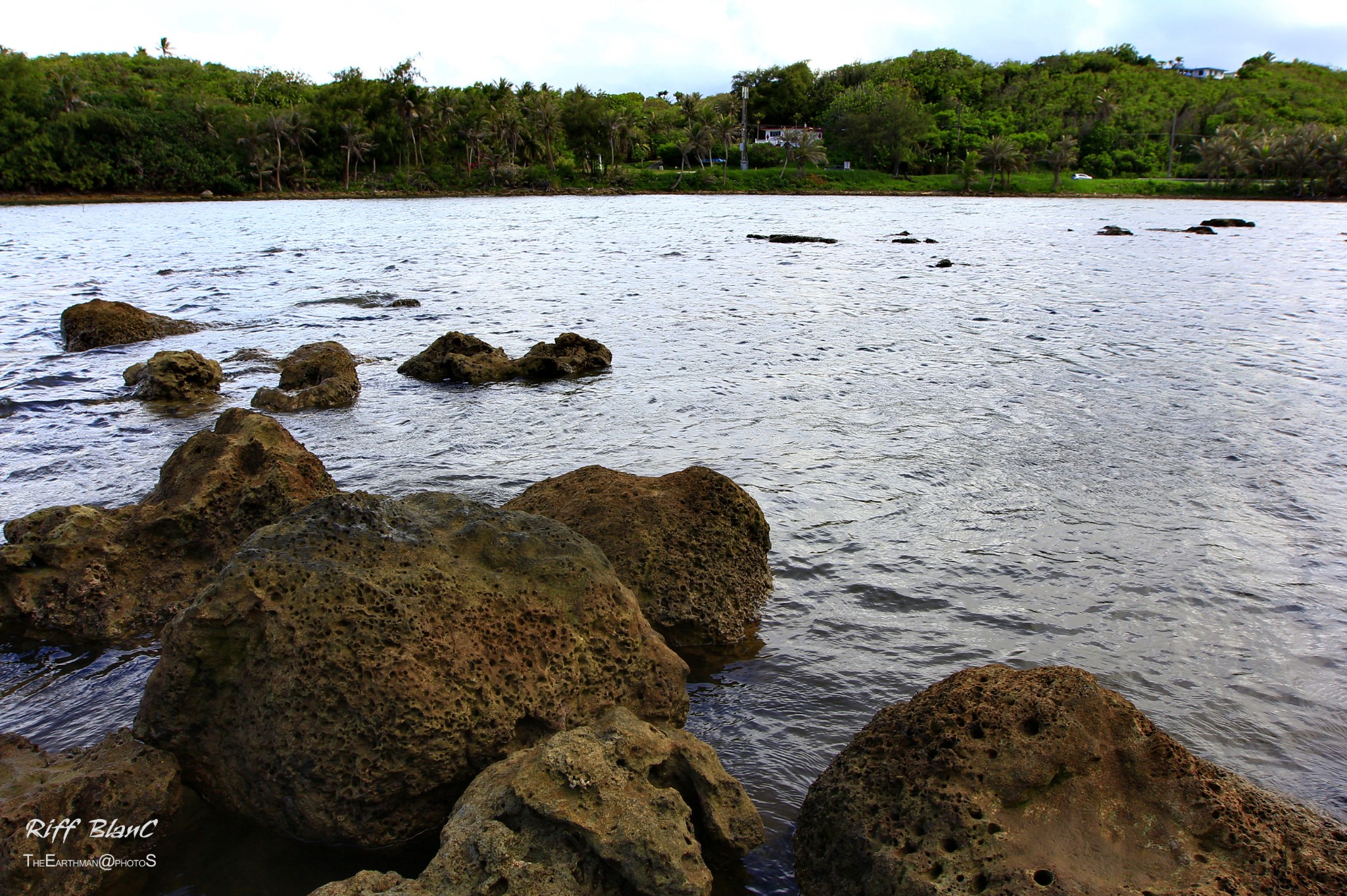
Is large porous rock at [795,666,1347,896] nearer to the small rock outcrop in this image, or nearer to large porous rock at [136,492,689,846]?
large porous rock at [136,492,689,846]

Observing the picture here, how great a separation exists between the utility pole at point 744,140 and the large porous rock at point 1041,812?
106 m

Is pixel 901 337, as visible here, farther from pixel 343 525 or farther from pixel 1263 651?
pixel 343 525

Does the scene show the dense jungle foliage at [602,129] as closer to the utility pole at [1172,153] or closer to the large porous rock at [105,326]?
the utility pole at [1172,153]

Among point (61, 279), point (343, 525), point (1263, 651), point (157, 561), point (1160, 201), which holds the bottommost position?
point (1263, 651)

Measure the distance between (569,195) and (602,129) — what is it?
15937 millimetres

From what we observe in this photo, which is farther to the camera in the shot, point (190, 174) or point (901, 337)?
point (190, 174)

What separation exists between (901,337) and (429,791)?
1493cm

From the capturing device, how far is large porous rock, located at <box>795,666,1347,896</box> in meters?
3.06

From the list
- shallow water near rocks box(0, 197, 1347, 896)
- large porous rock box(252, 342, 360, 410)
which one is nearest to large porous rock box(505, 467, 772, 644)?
shallow water near rocks box(0, 197, 1347, 896)

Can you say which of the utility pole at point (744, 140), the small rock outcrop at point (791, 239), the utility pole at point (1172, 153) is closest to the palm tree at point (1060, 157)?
the utility pole at point (1172, 153)

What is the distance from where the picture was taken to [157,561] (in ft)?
19.1

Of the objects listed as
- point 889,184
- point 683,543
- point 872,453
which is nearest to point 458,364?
point 872,453

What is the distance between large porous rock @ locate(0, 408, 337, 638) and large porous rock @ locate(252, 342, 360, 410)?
5208 millimetres

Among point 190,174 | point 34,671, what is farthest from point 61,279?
point 190,174
